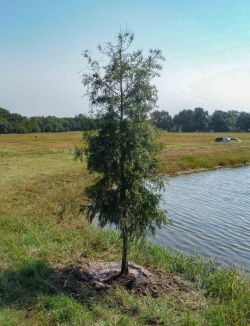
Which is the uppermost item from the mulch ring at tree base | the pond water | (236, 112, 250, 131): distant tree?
(236, 112, 250, 131): distant tree

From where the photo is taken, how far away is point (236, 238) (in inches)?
807

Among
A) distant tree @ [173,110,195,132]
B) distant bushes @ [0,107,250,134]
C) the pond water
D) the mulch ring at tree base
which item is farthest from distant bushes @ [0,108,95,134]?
the mulch ring at tree base

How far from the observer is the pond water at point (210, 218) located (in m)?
18.7

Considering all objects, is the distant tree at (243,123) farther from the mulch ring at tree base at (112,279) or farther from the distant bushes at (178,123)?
the mulch ring at tree base at (112,279)

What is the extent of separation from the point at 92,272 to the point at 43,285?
182 centimetres

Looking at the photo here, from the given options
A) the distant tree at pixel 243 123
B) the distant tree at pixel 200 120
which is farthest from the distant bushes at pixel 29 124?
the distant tree at pixel 243 123

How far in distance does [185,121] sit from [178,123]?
Answer: 11.6ft

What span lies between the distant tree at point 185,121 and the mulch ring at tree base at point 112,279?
16760 cm

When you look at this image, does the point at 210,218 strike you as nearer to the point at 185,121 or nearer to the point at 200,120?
the point at 200,120

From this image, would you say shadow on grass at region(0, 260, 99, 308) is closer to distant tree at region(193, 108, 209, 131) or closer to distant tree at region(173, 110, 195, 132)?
distant tree at region(173, 110, 195, 132)

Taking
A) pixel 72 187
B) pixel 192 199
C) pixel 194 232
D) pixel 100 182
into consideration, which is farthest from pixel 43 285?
pixel 192 199

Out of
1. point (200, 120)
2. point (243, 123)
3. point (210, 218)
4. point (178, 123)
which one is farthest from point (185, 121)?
point (210, 218)

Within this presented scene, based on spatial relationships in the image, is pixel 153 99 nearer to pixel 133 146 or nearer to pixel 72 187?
pixel 133 146

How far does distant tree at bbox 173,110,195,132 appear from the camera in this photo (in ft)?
601
